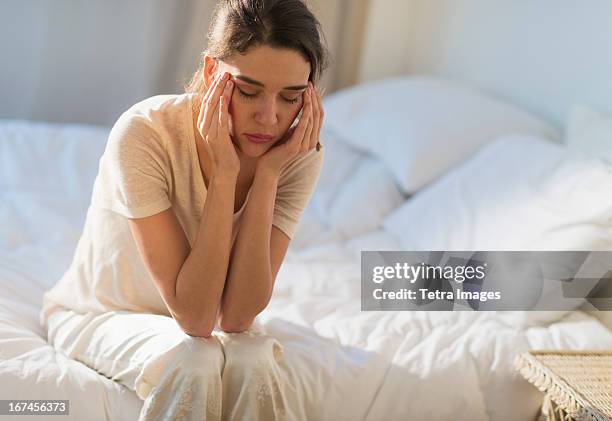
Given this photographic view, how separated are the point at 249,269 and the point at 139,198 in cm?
22

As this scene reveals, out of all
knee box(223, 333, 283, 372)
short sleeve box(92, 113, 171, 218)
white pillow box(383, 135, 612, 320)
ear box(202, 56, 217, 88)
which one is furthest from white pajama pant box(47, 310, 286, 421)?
white pillow box(383, 135, 612, 320)

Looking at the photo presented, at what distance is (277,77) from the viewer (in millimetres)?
1276

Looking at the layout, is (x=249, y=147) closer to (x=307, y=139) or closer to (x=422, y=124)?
(x=307, y=139)

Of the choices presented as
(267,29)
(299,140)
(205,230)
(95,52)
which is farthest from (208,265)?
(95,52)

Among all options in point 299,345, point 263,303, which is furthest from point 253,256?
point 299,345

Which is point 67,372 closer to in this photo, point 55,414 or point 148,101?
point 55,414

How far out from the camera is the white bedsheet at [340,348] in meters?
1.32

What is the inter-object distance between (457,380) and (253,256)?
1.54 ft

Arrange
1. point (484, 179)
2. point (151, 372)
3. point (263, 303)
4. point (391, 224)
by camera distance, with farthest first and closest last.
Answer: point (391, 224) < point (484, 179) < point (263, 303) < point (151, 372)

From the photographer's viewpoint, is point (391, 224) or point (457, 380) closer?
point (457, 380)

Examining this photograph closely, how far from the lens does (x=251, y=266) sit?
4.41 feet

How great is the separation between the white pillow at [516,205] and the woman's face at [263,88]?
715mm

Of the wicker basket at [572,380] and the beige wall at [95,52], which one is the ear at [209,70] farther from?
the beige wall at [95,52]

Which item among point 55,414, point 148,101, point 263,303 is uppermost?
point 148,101
